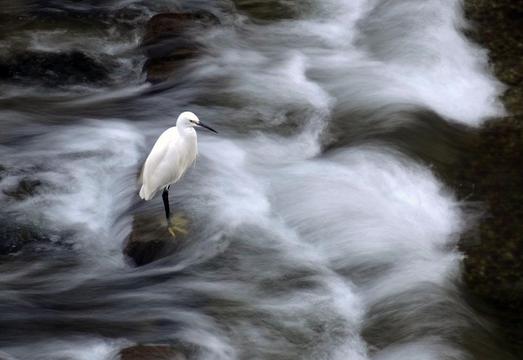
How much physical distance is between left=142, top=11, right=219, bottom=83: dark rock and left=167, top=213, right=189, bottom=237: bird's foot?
7.39 feet

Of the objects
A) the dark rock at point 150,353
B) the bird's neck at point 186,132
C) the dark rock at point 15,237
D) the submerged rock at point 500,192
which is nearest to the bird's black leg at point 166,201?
the bird's neck at point 186,132

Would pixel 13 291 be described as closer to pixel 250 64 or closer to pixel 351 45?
pixel 250 64

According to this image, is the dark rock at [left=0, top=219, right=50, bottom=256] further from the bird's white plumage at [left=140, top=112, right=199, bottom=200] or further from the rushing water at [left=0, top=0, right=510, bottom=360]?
the bird's white plumage at [left=140, top=112, right=199, bottom=200]

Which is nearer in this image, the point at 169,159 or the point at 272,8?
the point at 169,159

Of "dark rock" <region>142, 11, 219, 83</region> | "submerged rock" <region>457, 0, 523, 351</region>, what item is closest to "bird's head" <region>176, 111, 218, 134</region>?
"submerged rock" <region>457, 0, 523, 351</region>

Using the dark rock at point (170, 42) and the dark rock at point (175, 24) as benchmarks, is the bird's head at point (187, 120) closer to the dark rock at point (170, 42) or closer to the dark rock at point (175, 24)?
the dark rock at point (170, 42)

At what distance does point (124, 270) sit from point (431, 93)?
3.45m

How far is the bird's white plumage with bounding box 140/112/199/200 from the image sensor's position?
20.2ft

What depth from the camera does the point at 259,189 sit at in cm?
701

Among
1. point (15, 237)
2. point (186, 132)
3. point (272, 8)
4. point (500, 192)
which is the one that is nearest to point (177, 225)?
point (186, 132)

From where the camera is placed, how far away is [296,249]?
20.8ft

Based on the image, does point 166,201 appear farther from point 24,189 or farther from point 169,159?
point 24,189

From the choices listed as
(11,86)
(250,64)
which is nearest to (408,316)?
(250,64)

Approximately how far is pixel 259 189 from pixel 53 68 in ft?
8.28
